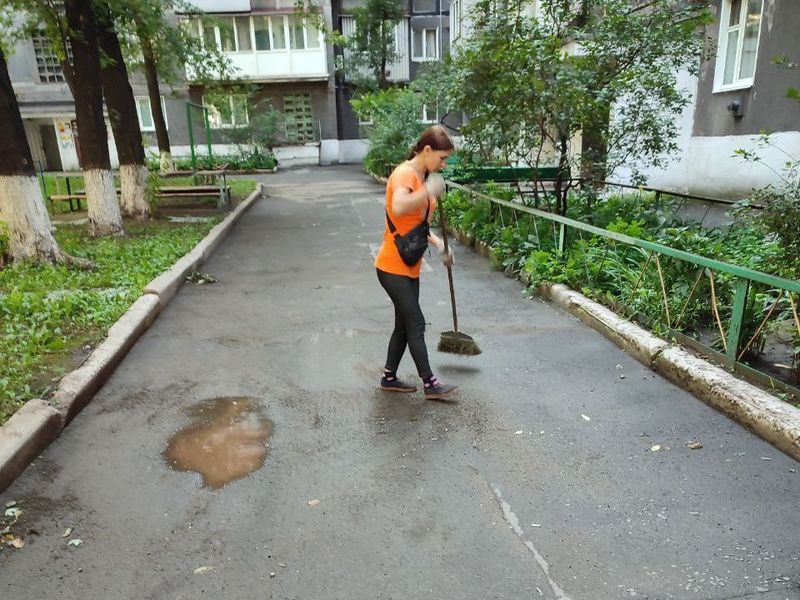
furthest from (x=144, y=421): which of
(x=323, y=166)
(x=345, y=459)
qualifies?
(x=323, y=166)

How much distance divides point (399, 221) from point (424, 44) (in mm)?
29445

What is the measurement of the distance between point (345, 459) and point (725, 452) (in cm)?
216

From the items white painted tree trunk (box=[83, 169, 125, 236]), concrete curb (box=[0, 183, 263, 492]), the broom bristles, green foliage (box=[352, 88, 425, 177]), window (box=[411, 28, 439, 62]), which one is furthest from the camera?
window (box=[411, 28, 439, 62])

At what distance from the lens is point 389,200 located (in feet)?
12.3

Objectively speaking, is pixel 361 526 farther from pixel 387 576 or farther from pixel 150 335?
pixel 150 335

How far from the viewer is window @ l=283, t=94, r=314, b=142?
29391 mm

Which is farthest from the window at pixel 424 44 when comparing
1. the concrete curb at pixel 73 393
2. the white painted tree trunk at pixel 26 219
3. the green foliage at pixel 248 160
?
the concrete curb at pixel 73 393

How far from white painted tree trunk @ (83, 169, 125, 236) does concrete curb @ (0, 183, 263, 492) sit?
133 inches

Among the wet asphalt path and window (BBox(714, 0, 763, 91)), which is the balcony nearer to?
window (BBox(714, 0, 763, 91))

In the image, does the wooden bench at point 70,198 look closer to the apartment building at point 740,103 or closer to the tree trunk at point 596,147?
the tree trunk at point 596,147

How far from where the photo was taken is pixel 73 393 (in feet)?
13.0

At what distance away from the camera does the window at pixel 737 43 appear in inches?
388

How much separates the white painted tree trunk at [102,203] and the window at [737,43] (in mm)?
10504

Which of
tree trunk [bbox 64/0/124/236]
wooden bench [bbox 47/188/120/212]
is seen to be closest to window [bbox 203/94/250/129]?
wooden bench [bbox 47/188/120/212]
